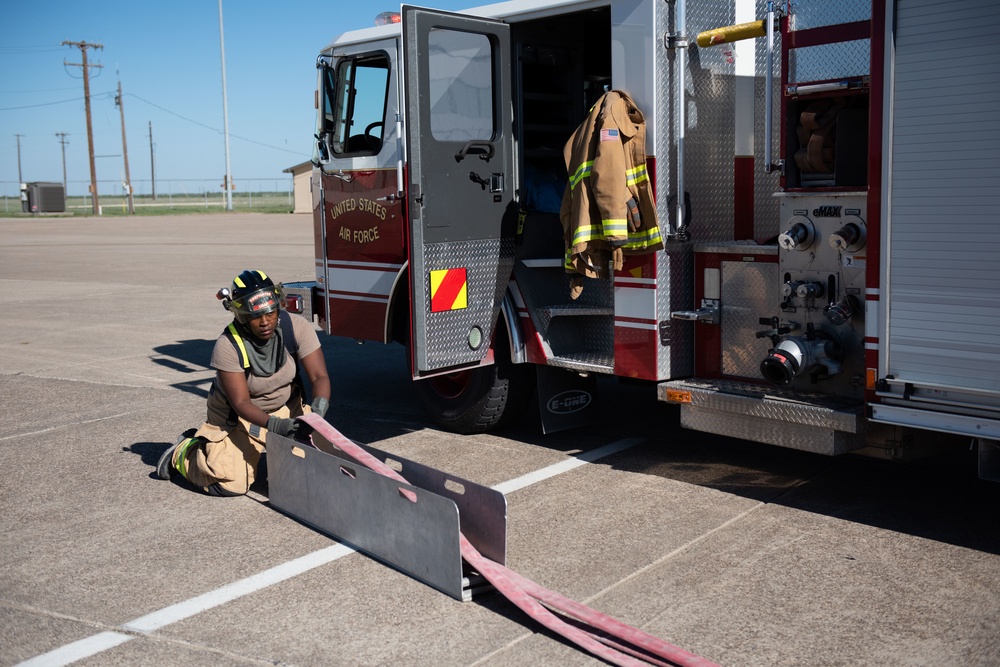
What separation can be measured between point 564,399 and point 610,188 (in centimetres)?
176

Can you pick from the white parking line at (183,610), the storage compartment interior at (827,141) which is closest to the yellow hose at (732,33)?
the storage compartment interior at (827,141)

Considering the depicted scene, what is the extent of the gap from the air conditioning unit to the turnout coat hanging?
53494 mm

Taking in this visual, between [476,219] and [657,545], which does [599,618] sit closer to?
[657,545]

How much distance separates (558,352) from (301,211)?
153ft

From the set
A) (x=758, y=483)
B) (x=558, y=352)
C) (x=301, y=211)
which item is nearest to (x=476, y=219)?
(x=558, y=352)

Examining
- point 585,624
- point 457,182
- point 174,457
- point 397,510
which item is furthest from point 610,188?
point 174,457

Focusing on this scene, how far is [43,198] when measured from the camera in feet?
178

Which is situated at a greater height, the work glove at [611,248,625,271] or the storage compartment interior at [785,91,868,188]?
the storage compartment interior at [785,91,868,188]

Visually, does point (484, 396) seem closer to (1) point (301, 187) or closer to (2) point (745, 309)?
(2) point (745, 309)

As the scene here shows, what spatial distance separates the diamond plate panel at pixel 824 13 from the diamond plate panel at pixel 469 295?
227 centimetres

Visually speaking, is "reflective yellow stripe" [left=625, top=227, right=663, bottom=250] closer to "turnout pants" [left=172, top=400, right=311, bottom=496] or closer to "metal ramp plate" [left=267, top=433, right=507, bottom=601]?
"metal ramp plate" [left=267, top=433, right=507, bottom=601]

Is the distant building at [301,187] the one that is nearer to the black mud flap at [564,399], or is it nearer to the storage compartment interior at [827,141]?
the black mud flap at [564,399]

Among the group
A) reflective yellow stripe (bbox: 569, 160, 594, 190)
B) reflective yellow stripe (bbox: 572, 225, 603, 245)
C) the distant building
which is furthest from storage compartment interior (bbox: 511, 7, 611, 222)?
the distant building

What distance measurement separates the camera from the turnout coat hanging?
5789 millimetres
